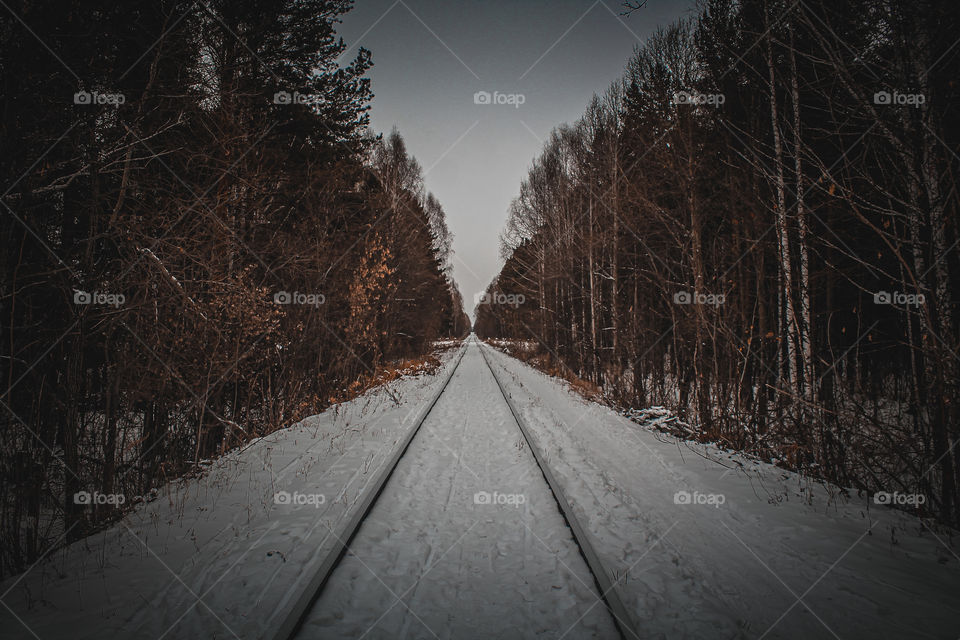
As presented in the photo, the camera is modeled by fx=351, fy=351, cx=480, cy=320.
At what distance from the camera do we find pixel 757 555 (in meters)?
3.16

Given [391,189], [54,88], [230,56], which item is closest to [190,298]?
[54,88]

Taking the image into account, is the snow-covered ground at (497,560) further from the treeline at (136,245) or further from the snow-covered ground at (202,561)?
the treeline at (136,245)

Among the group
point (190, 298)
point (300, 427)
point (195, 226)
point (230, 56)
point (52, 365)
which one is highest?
point (230, 56)

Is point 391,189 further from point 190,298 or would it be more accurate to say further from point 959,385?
point 959,385

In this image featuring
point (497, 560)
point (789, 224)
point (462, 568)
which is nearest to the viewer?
point (462, 568)

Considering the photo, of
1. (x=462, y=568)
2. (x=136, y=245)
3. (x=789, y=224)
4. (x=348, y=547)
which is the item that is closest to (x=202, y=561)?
(x=348, y=547)

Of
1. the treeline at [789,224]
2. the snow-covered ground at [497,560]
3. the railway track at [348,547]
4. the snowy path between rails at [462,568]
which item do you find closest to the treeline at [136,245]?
the snow-covered ground at [497,560]

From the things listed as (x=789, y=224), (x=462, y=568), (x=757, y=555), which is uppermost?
(x=789, y=224)

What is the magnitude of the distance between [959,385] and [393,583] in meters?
5.63

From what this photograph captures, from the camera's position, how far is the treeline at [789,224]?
12.2ft

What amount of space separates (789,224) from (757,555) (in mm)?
6844

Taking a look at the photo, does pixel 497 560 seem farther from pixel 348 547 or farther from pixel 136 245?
pixel 136 245

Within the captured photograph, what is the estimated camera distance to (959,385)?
11.4 feet

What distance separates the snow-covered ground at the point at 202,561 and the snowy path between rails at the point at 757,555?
272 cm
